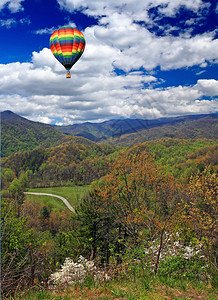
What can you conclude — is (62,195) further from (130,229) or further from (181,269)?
(181,269)

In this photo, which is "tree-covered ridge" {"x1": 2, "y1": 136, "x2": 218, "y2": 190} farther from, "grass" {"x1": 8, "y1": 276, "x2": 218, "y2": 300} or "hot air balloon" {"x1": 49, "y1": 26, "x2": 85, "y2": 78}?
"grass" {"x1": 8, "y1": 276, "x2": 218, "y2": 300}

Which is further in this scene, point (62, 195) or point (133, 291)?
point (62, 195)

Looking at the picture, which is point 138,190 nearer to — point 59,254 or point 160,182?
point 160,182

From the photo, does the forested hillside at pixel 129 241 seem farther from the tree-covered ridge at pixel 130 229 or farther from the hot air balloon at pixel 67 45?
the hot air balloon at pixel 67 45

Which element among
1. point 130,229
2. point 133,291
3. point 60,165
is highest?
point 133,291

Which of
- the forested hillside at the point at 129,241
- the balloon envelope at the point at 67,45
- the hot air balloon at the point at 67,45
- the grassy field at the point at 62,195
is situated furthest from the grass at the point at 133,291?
the grassy field at the point at 62,195

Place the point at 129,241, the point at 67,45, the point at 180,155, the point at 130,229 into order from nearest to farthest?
the point at 129,241 < the point at 130,229 < the point at 67,45 < the point at 180,155

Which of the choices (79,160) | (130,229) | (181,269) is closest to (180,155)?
(79,160)
